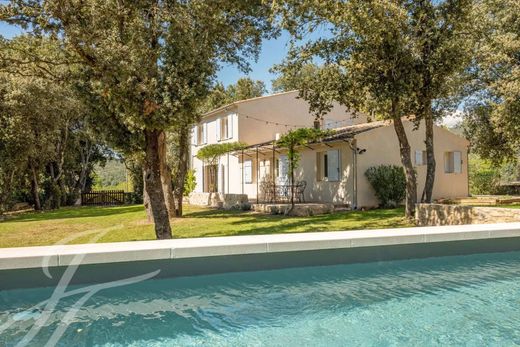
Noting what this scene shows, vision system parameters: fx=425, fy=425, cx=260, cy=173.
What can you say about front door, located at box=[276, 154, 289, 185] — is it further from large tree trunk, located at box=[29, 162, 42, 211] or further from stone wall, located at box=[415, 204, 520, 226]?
large tree trunk, located at box=[29, 162, 42, 211]

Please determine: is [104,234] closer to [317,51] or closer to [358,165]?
[317,51]

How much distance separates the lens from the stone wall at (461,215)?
11.5 meters

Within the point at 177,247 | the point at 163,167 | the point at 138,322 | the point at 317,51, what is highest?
the point at 317,51

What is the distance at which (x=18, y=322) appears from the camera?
16.4 ft

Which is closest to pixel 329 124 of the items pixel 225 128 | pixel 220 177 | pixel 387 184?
pixel 225 128

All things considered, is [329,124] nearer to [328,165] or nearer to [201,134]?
[328,165]

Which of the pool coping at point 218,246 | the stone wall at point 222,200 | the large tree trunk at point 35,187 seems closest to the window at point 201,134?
the stone wall at point 222,200

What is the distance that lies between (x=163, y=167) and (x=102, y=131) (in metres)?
6.78

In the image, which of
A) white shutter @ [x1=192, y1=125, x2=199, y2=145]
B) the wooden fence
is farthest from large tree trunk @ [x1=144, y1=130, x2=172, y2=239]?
the wooden fence

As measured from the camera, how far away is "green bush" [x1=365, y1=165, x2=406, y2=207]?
19.1m

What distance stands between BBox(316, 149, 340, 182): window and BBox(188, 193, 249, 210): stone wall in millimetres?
4114

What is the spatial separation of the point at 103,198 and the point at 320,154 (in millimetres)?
21635

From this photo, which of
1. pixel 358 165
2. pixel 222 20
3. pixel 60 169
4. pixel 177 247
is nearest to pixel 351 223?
pixel 358 165

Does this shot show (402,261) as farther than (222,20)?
No
